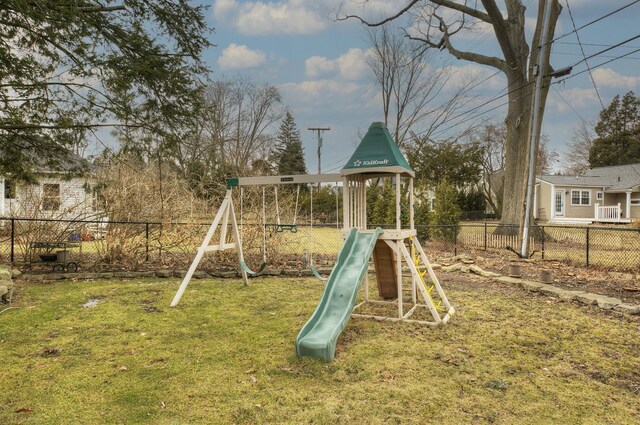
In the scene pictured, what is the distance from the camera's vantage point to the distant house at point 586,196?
1159 inches

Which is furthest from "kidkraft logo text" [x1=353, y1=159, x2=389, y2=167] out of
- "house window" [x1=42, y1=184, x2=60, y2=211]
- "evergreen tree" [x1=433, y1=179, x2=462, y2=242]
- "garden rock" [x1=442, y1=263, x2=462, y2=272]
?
"evergreen tree" [x1=433, y1=179, x2=462, y2=242]

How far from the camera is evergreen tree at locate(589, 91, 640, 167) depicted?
40156 millimetres

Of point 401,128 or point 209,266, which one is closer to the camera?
point 209,266

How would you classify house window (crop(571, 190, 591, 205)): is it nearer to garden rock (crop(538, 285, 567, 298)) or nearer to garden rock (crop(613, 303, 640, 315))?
garden rock (crop(538, 285, 567, 298))

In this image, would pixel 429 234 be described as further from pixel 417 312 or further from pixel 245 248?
pixel 417 312

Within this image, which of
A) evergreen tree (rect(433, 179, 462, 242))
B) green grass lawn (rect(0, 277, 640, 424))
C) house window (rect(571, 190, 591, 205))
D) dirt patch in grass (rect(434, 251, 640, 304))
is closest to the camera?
green grass lawn (rect(0, 277, 640, 424))

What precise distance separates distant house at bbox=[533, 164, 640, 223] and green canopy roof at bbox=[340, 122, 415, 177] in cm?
2769

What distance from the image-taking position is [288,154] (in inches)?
1789

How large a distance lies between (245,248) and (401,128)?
22993 millimetres

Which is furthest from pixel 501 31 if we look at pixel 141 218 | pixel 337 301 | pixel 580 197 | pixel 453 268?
pixel 580 197

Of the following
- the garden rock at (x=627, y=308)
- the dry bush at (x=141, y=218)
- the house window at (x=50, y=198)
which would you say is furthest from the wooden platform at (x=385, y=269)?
the house window at (x=50, y=198)

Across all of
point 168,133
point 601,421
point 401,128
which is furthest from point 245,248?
point 401,128

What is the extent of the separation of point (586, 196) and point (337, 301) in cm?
3265

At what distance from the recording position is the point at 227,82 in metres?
34.1
